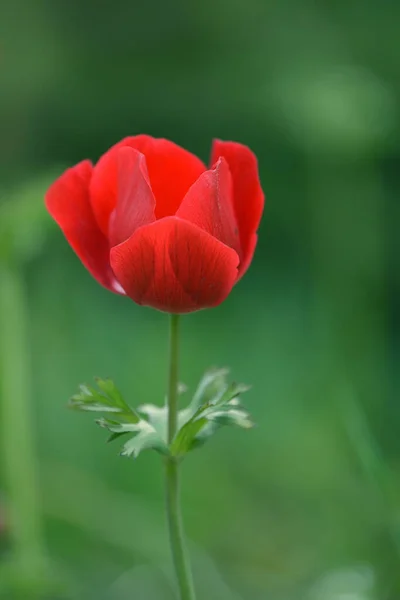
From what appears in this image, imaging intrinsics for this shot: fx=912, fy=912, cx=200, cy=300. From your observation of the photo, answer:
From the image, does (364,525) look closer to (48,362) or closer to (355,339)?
(355,339)

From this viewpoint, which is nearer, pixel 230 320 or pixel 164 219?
pixel 164 219

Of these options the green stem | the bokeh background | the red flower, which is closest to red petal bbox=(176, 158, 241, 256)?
the red flower

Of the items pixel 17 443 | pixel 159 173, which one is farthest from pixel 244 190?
pixel 17 443

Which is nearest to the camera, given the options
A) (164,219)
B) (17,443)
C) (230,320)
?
(164,219)

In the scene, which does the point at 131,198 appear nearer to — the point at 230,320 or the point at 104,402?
the point at 104,402

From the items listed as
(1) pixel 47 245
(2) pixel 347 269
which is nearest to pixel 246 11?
(1) pixel 47 245

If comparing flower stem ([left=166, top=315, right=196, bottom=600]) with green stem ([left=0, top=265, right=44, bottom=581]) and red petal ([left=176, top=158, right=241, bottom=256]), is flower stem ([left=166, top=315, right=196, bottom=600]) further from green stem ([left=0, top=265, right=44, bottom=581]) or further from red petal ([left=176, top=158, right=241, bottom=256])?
green stem ([left=0, top=265, right=44, bottom=581])

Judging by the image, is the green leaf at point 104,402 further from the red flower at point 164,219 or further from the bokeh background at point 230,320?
the bokeh background at point 230,320
